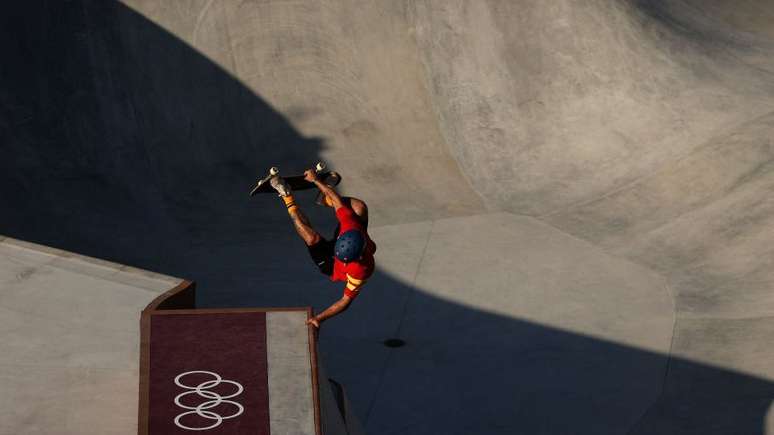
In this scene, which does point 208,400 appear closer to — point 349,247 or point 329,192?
point 349,247

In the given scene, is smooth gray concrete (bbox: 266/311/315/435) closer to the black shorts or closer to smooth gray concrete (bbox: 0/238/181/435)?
the black shorts

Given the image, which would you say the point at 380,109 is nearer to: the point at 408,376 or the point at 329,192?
the point at 408,376

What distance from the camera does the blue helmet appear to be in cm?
979

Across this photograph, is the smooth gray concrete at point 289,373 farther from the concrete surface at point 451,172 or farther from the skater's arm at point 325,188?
the concrete surface at point 451,172

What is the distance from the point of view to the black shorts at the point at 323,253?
10.2 meters

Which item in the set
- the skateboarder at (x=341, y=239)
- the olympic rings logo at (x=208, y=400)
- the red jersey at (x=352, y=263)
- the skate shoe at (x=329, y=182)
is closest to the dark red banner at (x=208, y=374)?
the olympic rings logo at (x=208, y=400)

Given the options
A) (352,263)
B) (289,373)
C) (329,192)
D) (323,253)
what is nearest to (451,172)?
(323,253)

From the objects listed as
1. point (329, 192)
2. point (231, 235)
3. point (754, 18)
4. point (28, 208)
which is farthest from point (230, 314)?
point (754, 18)

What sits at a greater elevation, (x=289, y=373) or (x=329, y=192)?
(x=329, y=192)

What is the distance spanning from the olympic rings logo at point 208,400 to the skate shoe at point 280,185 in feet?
5.80

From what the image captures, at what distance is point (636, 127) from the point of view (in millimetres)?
17094

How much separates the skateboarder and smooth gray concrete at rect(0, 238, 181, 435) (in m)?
2.13

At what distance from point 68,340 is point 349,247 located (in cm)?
328

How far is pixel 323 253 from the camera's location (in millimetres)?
10281
